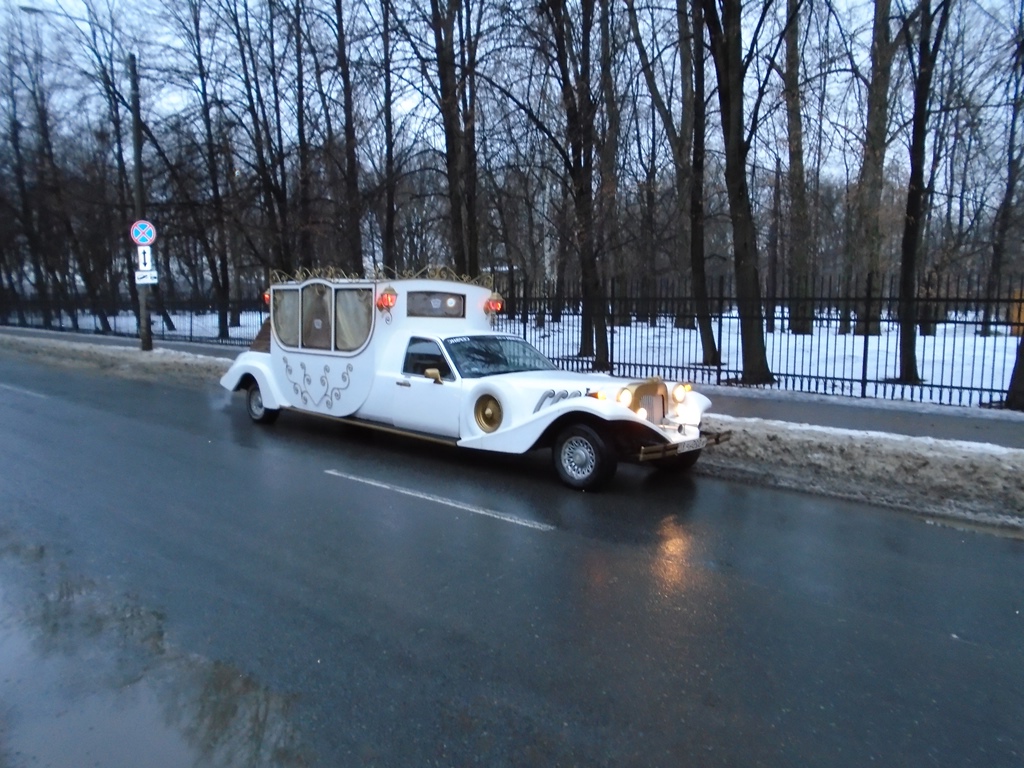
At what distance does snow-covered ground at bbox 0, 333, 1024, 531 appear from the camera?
750cm

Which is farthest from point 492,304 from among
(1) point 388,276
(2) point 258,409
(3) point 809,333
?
(3) point 809,333

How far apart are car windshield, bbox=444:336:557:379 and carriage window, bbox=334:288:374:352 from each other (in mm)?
1345

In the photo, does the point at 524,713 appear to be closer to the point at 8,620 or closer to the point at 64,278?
the point at 8,620

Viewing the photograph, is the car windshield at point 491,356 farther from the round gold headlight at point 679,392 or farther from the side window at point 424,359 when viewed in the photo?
the round gold headlight at point 679,392

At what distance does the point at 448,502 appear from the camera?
755cm

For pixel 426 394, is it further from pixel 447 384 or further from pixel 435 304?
pixel 435 304

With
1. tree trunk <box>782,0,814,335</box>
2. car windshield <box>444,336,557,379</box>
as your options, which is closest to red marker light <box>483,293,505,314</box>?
car windshield <box>444,336,557,379</box>

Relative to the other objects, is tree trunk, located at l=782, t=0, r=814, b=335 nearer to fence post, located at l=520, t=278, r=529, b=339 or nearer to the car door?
fence post, located at l=520, t=278, r=529, b=339

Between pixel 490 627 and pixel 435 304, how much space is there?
20.9ft

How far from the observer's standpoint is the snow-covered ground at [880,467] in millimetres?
7504

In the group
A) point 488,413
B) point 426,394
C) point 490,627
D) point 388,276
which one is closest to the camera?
point 490,627

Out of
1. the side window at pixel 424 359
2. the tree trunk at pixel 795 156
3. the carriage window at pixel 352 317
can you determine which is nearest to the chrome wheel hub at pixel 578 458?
the side window at pixel 424 359

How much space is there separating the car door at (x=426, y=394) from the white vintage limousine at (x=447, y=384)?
14 mm

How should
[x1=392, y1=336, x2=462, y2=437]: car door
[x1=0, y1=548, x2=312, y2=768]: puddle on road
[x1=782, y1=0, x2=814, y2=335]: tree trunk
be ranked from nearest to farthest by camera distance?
[x1=0, y1=548, x2=312, y2=768]: puddle on road → [x1=392, y1=336, x2=462, y2=437]: car door → [x1=782, y1=0, x2=814, y2=335]: tree trunk
